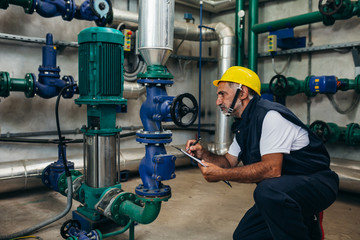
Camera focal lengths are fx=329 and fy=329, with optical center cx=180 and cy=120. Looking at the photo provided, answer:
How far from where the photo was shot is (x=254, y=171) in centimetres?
144

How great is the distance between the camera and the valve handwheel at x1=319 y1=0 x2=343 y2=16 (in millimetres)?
2729

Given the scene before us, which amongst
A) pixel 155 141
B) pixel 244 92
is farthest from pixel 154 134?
pixel 244 92

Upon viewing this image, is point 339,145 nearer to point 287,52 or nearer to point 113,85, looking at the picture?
point 287,52

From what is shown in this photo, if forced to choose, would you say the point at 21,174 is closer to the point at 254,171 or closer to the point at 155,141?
the point at 155,141

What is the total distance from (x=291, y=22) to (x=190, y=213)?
2193mm

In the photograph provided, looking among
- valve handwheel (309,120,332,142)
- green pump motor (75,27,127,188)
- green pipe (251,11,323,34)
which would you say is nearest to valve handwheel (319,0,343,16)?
green pipe (251,11,323,34)

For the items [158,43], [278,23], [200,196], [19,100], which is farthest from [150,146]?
[278,23]

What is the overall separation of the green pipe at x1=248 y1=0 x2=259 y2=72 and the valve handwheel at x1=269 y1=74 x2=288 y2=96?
1.68 ft

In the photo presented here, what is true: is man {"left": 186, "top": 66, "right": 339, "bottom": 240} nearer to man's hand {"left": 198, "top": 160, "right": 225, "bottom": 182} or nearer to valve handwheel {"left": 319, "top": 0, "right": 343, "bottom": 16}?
man's hand {"left": 198, "top": 160, "right": 225, "bottom": 182}

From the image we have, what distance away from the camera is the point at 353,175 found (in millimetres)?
2797

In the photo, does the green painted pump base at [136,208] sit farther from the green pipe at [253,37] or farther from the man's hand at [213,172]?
the green pipe at [253,37]

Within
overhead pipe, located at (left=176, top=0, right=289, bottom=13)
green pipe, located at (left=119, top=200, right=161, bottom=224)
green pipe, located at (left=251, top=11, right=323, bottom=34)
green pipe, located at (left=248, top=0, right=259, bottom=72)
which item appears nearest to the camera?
green pipe, located at (left=119, top=200, right=161, bottom=224)

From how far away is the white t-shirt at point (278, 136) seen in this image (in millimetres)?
1429

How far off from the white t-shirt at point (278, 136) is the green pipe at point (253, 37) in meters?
2.45
